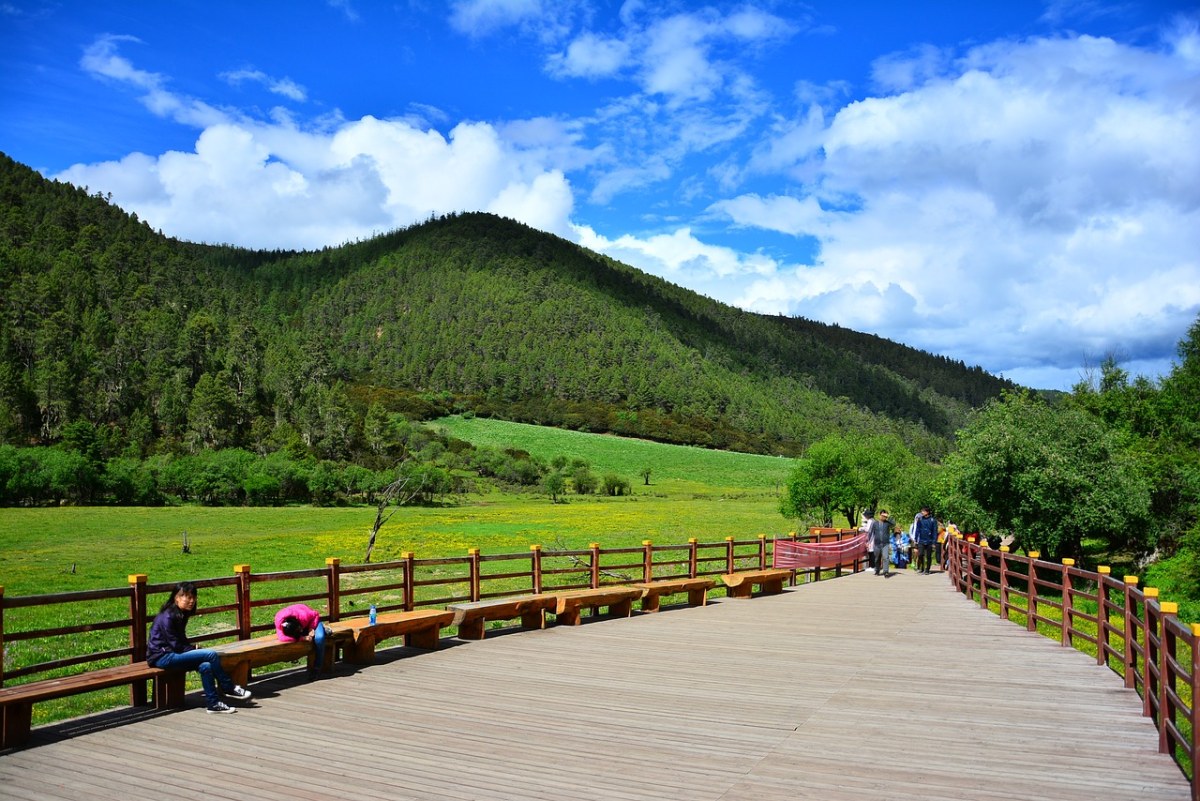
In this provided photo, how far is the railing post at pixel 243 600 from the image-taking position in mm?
9555

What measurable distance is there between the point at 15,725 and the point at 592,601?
345 inches

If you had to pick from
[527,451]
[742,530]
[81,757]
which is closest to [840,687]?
[81,757]

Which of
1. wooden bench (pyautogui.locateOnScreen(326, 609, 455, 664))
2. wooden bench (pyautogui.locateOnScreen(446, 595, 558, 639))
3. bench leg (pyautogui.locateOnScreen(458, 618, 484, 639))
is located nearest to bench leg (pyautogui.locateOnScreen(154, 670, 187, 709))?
wooden bench (pyautogui.locateOnScreen(326, 609, 455, 664))

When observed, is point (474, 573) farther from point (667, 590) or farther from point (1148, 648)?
point (1148, 648)

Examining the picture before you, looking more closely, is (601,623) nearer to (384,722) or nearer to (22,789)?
(384,722)

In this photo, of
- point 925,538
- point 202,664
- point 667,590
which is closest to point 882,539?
point 925,538

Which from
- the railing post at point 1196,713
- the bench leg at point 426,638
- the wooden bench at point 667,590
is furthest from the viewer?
the wooden bench at point 667,590

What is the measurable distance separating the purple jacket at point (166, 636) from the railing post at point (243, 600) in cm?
125

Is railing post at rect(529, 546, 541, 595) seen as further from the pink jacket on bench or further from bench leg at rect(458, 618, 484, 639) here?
the pink jacket on bench

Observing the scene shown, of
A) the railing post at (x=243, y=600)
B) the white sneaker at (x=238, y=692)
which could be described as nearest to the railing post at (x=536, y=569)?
the railing post at (x=243, y=600)

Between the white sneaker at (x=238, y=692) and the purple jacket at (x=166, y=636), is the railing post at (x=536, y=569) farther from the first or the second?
the purple jacket at (x=166, y=636)

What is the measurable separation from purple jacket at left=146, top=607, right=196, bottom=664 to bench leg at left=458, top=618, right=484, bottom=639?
486 cm

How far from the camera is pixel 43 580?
29891mm

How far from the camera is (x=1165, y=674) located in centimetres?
649
